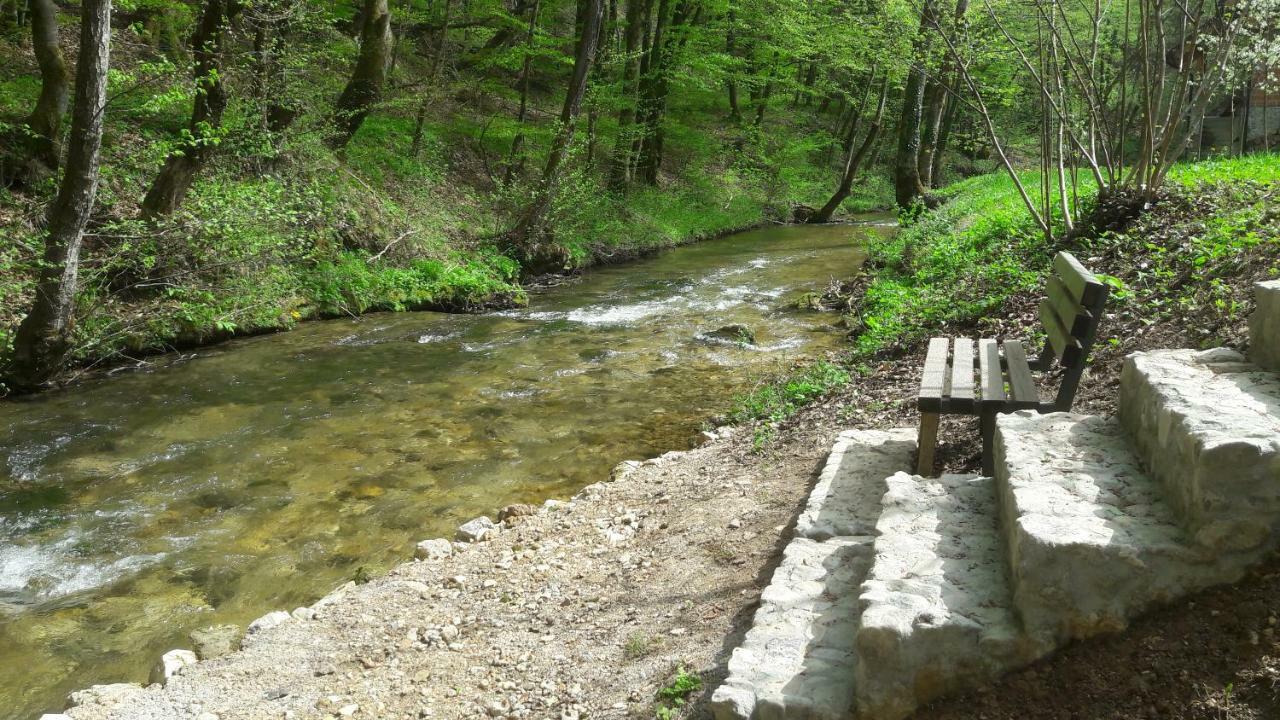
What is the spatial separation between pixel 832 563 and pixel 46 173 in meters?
11.3

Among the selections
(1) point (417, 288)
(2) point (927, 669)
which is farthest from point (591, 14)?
(2) point (927, 669)

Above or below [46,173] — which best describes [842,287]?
below

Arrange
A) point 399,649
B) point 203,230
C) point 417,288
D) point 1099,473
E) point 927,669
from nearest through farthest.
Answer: point 927,669 → point 1099,473 → point 399,649 → point 203,230 → point 417,288

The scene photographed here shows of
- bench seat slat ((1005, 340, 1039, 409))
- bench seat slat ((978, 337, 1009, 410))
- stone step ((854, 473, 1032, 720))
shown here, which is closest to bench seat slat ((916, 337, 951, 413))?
bench seat slat ((978, 337, 1009, 410))

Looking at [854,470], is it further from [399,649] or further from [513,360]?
[513,360]

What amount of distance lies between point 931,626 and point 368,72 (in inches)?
597

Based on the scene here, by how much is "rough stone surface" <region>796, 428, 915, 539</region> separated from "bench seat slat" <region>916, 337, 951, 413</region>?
1.29 ft

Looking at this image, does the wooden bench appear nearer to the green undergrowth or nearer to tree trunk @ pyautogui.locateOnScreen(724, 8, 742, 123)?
the green undergrowth

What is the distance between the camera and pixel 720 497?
5477 millimetres

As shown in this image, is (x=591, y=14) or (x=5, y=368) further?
(x=591, y=14)

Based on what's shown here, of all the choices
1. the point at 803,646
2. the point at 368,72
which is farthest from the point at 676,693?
the point at 368,72

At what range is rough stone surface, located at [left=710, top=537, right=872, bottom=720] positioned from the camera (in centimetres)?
281

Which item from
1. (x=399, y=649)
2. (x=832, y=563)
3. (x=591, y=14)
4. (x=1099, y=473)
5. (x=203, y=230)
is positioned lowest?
(x=399, y=649)

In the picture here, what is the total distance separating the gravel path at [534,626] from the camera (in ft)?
12.1
